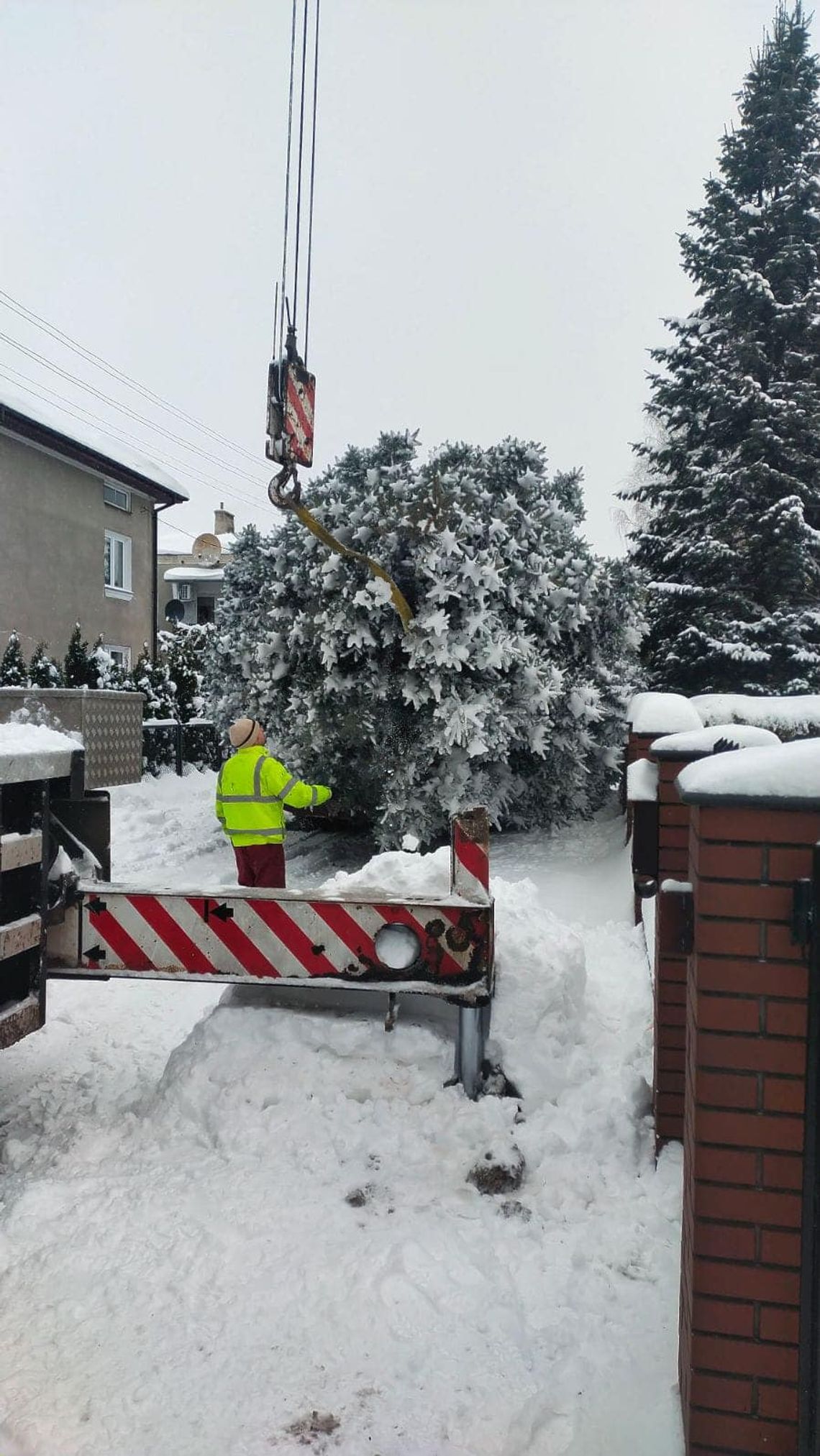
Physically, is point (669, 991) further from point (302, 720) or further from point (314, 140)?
point (314, 140)

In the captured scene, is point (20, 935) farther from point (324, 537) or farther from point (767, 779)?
point (324, 537)

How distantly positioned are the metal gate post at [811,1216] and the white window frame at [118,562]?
69.6 ft

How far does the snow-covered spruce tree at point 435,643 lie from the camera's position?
8914 millimetres

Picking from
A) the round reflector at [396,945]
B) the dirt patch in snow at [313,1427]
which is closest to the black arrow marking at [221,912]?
the round reflector at [396,945]

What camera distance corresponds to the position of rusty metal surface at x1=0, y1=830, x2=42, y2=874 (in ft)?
10.6

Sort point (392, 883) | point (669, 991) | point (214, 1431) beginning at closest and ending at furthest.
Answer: point (214, 1431) → point (669, 991) → point (392, 883)

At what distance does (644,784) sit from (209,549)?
43.9 metres

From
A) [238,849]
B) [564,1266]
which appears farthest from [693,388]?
[564,1266]

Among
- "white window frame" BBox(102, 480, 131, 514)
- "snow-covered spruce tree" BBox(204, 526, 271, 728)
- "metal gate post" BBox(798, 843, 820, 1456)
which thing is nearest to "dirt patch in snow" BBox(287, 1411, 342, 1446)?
"metal gate post" BBox(798, 843, 820, 1456)

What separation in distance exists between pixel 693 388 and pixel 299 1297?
14.6 metres

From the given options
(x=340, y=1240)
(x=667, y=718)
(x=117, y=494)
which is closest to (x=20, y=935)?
(x=340, y=1240)

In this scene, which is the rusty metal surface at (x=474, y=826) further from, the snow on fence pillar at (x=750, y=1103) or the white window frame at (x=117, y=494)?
the white window frame at (x=117, y=494)

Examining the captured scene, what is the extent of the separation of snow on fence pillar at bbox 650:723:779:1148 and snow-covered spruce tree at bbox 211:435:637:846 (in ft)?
15.8

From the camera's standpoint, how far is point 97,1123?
145 inches
